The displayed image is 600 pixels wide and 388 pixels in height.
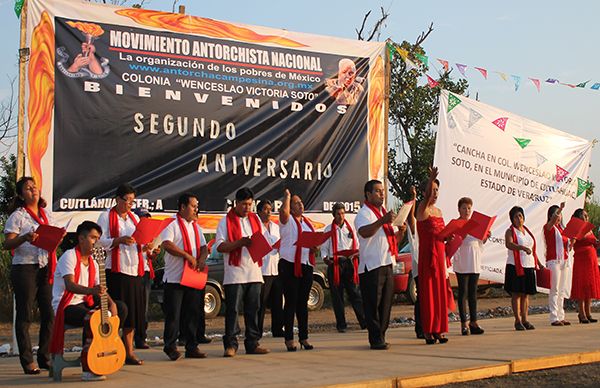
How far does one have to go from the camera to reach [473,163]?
15.0 metres

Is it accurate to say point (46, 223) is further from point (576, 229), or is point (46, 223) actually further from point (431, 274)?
point (576, 229)

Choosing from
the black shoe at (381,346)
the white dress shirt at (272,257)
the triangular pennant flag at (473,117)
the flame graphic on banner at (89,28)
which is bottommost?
the black shoe at (381,346)

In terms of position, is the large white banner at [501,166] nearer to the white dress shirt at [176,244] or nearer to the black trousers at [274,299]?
the black trousers at [274,299]

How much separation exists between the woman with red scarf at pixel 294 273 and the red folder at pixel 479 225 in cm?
191

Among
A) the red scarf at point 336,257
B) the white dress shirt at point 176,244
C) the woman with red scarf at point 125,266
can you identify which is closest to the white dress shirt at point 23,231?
the woman with red scarf at point 125,266

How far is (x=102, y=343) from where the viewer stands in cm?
759

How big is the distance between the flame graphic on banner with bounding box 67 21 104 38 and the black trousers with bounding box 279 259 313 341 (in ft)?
12.9

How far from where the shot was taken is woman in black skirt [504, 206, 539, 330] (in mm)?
12047

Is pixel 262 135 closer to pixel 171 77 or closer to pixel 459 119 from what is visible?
pixel 171 77

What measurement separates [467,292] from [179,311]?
4.20 m

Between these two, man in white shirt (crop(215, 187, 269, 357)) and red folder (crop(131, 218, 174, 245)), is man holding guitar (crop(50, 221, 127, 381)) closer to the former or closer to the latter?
red folder (crop(131, 218, 174, 245))

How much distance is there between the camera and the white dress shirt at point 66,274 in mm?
7820

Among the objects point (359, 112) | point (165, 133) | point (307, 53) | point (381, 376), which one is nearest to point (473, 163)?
point (359, 112)

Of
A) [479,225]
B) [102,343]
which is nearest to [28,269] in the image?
[102,343]
